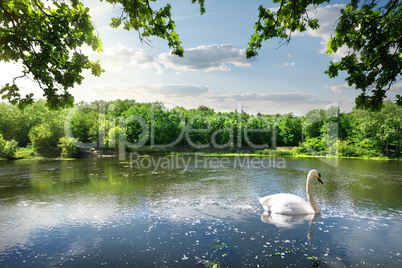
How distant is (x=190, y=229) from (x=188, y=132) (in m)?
63.7

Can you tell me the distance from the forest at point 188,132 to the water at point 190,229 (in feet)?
121

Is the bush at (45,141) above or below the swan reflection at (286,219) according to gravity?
above

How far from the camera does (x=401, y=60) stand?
20.7 ft

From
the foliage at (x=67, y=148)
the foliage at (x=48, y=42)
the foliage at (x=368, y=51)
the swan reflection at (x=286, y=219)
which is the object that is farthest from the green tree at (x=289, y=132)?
the foliage at (x=48, y=42)

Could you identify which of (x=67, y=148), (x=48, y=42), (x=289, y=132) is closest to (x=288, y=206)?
(x=48, y=42)

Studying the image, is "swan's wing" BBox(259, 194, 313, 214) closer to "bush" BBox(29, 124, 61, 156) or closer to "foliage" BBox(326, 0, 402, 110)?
"foliage" BBox(326, 0, 402, 110)

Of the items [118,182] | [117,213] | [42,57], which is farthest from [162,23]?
[118,182]

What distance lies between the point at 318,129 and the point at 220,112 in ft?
110

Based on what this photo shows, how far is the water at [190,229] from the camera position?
786 cm

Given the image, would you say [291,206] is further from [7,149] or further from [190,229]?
[7,149]

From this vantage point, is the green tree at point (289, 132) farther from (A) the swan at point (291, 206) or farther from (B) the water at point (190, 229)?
(A) the swan at point (291, 206)

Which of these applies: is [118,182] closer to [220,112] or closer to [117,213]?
[117,213]

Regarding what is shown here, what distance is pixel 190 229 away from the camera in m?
10.3

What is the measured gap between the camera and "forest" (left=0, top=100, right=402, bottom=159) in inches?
2014
